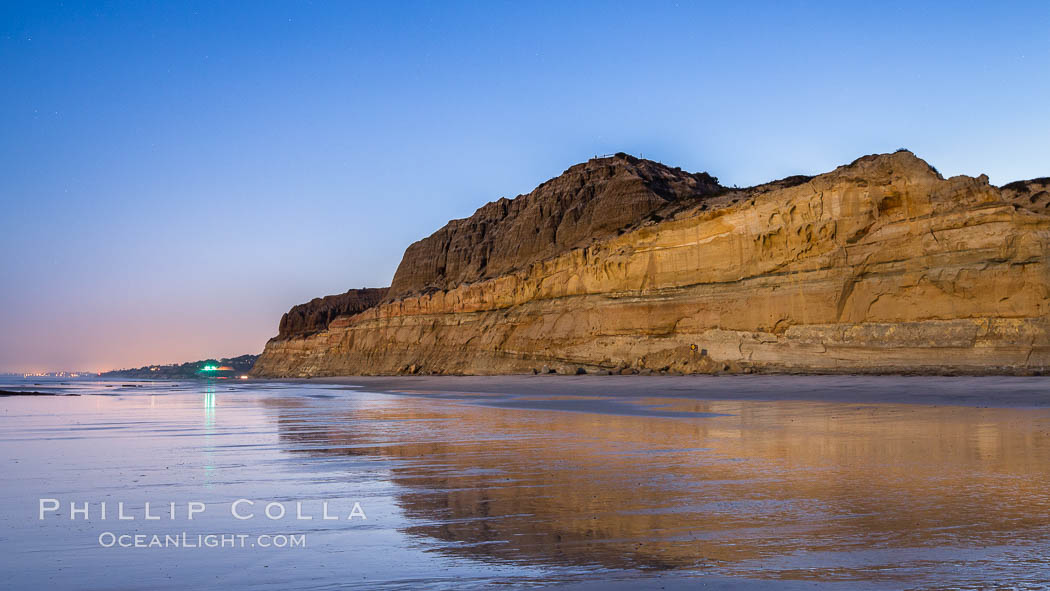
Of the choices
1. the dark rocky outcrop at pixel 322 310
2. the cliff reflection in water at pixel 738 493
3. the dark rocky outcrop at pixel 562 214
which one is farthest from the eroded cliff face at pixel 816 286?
the dark rocky outcrop at pixel 322 310

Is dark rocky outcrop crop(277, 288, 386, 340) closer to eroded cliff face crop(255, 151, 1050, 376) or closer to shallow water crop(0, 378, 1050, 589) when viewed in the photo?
eroded cliff face crop(255, 151, 1050, 376)

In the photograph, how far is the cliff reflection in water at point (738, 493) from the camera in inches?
141

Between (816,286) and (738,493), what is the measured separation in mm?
20144

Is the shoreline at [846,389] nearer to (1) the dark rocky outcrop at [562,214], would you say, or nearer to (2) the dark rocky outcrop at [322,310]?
(1) the dark rocky outcrop at [562,214]

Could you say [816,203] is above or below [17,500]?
above

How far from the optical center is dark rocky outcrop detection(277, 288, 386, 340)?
12394 cm

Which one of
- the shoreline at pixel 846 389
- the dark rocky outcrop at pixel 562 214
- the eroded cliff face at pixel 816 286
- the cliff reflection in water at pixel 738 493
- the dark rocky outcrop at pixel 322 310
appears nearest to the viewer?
the cliff reflection in water at pixel 738 493

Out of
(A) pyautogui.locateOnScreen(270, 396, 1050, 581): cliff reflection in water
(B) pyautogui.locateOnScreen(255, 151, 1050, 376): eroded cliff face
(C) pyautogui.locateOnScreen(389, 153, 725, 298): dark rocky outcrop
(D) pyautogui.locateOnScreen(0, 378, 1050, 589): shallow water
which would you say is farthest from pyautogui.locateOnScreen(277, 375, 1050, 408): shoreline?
(C) pyautogui.locateOnScreen(389, 153, 725, 298): dark rocky outcrop

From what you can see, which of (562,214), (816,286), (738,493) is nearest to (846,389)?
(816,286)

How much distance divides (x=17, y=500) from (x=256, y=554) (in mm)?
3003

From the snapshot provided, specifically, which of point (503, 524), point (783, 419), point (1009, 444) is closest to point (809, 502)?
point (503, 524)

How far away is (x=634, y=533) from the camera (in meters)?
4.04

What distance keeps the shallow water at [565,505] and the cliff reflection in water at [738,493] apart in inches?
0.9

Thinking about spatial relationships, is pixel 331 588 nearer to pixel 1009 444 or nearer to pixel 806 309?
pixel 1009 444
